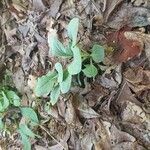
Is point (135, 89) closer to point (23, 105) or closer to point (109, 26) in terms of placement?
point (109, 26)

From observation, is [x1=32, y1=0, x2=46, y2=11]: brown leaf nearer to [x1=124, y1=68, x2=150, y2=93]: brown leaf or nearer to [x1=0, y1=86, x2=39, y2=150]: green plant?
[x1=0, y1=86, x2=39, y2=150]: green plant

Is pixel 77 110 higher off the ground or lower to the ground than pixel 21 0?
lower

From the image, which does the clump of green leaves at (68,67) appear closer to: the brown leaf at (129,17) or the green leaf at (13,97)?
the brown leaf at (129,17)

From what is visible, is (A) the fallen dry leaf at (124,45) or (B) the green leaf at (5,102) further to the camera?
(B) the green leaf at (5,102)

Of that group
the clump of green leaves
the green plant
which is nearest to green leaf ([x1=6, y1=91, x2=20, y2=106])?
the green plant

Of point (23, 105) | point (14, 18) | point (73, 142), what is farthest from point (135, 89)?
point (14, 18)

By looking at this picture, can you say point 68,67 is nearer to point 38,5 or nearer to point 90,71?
point 90,71

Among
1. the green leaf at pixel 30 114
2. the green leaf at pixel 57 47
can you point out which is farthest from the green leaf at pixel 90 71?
the green leaf at pixel 30 114
